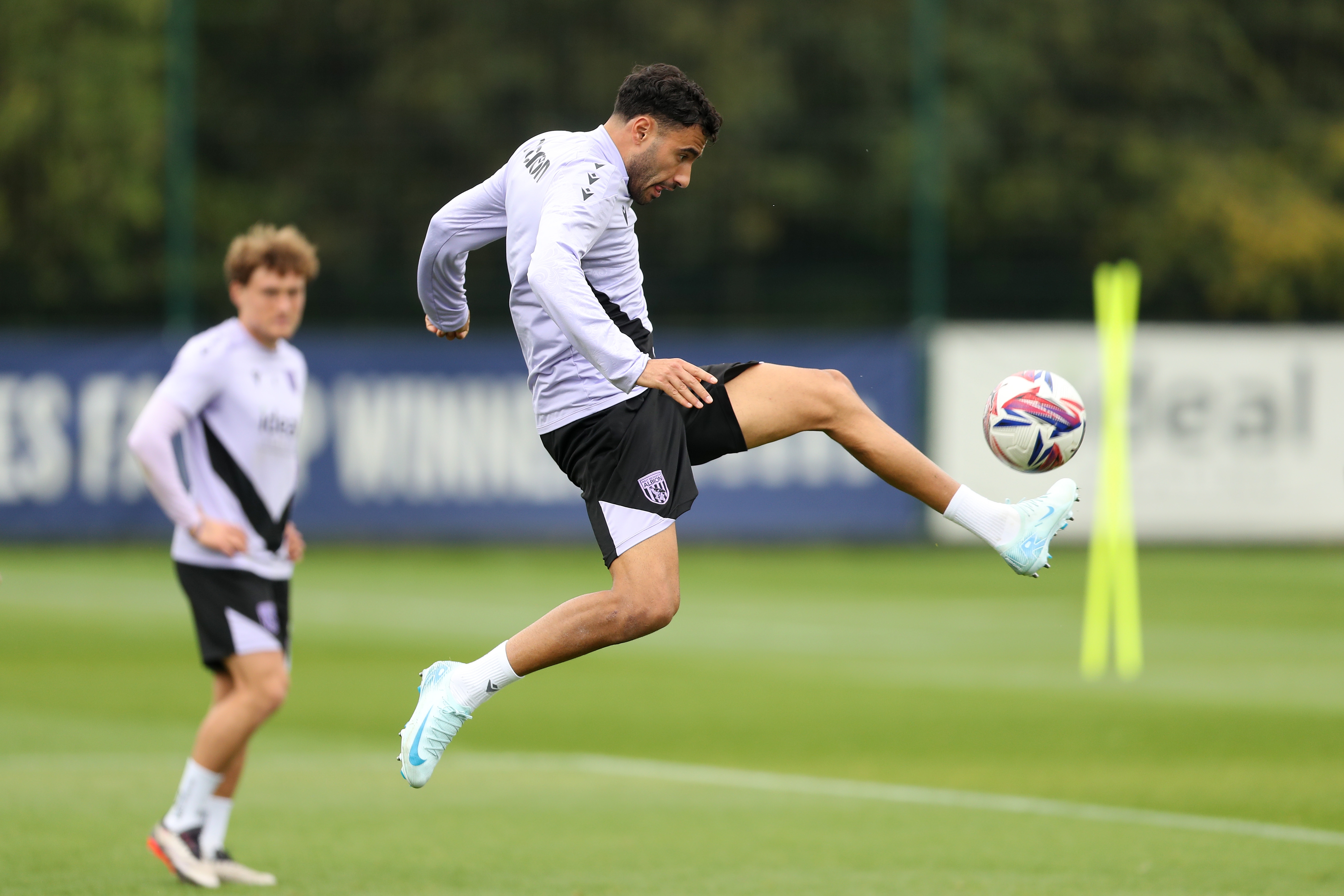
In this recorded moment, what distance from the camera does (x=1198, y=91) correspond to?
26.0 meters

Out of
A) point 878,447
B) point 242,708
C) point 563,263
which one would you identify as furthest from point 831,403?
point 242,708

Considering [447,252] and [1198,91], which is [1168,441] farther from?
[447,252]

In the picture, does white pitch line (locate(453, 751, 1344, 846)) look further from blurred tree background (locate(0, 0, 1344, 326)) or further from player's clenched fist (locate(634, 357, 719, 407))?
blurred tree background (locate(0, 0, 1344, 326))

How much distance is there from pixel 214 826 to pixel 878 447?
3.09m

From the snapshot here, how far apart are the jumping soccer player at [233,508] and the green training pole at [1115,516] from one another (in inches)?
254

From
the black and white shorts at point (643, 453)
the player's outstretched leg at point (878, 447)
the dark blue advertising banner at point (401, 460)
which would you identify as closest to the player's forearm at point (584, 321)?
the black and white shorts at point (643, 453)

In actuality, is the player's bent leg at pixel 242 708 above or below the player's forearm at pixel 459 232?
below

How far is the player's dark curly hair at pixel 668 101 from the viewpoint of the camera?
643cm

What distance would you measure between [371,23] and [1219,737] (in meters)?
18.5

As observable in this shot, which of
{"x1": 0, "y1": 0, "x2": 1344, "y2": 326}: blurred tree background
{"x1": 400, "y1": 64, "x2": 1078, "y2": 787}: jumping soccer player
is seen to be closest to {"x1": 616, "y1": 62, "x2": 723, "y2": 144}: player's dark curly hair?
{"x1": 400, "y1": 64, "x2": 1078, "y2": 787}: jumping soccer player

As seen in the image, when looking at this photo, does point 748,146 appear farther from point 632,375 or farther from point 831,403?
point 632,375

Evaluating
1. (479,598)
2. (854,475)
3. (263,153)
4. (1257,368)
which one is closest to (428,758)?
(479,598)

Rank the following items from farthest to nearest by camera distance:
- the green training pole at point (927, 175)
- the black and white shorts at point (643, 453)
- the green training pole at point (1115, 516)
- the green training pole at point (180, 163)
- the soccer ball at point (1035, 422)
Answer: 1. the green training pole at point (927, 175)
2. the green training pole at point (180, 163)
3. the green training pole at point (1115, 516)
4. the soccer ball at point (1035, 422)
5. the black and white shorts at point (643, 453)

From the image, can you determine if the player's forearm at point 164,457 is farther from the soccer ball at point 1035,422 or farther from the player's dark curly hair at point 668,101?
the soccer ball at point 1035,422
